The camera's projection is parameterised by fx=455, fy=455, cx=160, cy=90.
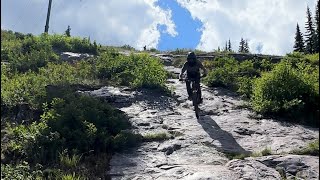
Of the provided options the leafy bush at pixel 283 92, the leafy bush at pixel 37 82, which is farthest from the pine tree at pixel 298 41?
the leafy bush at pixel 283 92

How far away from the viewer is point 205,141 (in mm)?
11031

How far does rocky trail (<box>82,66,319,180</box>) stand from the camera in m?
8.80

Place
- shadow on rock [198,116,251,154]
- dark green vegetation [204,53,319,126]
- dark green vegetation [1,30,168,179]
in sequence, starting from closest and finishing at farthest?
1. dark green vegetation [1,30,168,179]
2. shadow on rock [198,116,251,154]
3. dark green vegetation [204,53,319,126]

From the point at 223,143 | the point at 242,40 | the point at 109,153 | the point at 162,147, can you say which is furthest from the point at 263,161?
the point at 242,40

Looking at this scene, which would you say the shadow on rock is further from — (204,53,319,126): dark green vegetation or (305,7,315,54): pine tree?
(305,7,315,54): pine tree

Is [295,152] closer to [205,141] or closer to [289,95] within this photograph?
[205,141]

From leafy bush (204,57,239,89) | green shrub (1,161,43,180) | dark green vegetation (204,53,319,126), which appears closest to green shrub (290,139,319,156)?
dark green vegetation (204,53,319,126)

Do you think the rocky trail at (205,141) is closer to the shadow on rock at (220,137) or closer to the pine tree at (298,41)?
the shadow on rock at (220,137)

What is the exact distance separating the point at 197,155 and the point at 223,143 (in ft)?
4.10

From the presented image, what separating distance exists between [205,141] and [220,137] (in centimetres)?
62

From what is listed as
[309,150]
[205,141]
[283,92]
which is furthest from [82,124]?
[283,92]

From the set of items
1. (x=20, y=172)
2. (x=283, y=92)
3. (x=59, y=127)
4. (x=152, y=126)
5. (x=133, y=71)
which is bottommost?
(x=20, y=172)

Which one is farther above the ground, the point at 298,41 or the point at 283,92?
the point at 298,41

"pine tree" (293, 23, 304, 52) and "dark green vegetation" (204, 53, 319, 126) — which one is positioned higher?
"pine tree" (293, 23, 304, 52)
